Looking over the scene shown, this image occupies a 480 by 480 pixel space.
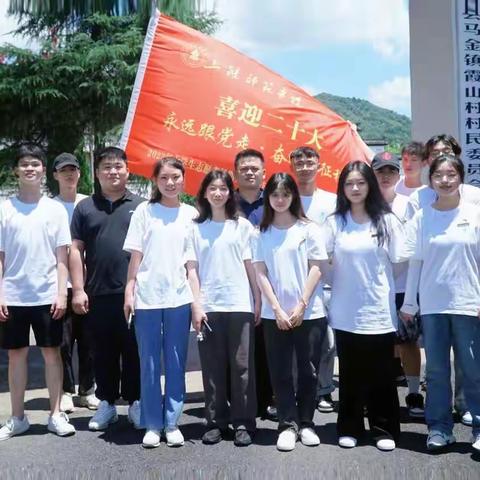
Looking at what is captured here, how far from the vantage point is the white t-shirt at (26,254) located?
13.7 feet

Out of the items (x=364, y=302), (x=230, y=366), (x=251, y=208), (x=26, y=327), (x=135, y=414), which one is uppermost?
(x=251, y=208)

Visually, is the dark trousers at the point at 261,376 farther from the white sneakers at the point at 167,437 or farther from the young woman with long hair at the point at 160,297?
the white sneakers at the point at 167,437

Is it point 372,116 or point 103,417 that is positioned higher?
point 372,116

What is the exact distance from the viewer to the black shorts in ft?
13.8

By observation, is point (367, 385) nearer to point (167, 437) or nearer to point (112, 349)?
point (167, 437)

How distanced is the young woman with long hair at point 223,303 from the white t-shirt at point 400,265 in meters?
1.00

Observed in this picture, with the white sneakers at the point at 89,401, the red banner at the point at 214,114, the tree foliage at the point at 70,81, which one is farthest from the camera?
the tree foliage at the point at 70,81

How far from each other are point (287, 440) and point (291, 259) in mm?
1094

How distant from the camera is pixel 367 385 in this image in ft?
12.8

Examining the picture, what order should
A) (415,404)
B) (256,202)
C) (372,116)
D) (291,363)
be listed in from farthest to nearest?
(372,116) → (415,404) → (256,202) → (291,363)

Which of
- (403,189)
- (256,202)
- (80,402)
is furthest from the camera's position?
(403,189)

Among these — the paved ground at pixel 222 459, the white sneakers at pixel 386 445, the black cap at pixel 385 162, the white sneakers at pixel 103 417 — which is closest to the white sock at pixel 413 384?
the paved ground at pixel 222 459

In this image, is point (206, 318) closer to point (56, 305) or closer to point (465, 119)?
point (56, 305)

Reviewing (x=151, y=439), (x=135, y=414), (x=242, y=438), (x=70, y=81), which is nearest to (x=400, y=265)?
(x=242, y=438)
